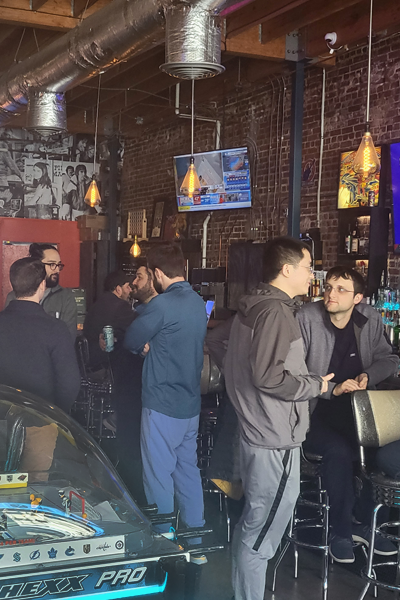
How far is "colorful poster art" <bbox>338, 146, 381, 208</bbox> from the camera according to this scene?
274 inches

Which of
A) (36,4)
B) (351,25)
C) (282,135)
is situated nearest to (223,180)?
(282,135)

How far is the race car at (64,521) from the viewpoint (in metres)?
1.71

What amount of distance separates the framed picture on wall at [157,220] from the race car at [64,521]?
27.8ft

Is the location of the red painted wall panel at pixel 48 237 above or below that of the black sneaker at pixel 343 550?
above

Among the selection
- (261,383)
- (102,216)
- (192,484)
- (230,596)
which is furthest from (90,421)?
(102,216)

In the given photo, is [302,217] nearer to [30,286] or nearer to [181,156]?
[181,156]

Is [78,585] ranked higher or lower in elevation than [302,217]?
lower

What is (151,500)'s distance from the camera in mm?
3770

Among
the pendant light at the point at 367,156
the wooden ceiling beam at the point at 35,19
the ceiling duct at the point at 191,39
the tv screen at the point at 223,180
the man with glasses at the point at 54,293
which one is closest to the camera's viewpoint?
the ceiling duct at the point at 191,39

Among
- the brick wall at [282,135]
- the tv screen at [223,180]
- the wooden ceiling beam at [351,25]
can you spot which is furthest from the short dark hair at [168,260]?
the tv screen at [223,180]

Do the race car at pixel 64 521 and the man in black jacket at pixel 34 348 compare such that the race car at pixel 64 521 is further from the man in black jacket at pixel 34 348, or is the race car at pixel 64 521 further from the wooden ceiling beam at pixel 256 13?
the wooden ceiling beam at pixel 256 13

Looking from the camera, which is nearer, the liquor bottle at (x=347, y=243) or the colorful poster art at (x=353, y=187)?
the colorful poster art at (x=353, y=187)

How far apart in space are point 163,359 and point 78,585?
211cm

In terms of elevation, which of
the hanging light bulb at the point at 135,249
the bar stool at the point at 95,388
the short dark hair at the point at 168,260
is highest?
the hanging light bulb at the point at 135,249
